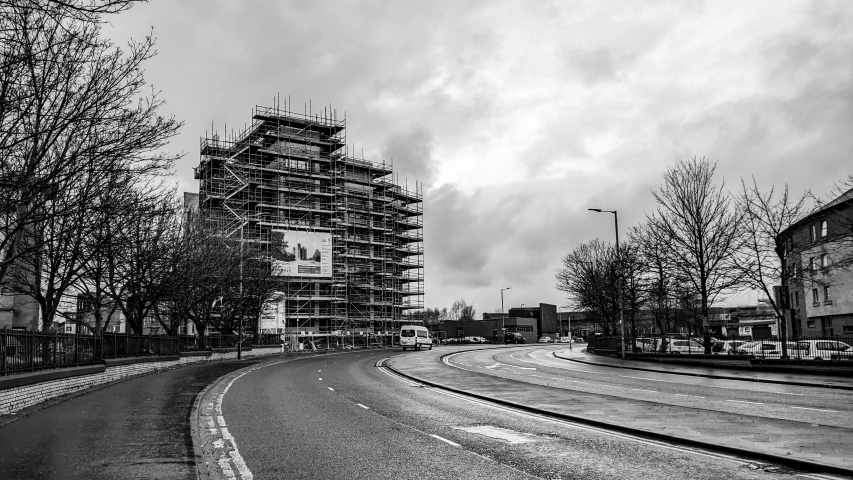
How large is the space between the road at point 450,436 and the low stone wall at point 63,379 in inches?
189

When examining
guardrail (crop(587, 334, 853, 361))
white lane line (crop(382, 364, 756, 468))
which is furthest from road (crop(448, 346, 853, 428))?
guardrail (crop(587, 334, 853, 361))

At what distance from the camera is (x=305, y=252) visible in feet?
276

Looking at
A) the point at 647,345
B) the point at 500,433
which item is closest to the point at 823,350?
the point at 647,345

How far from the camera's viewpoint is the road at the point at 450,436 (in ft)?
31.5

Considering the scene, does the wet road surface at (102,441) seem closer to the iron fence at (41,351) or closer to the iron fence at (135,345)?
the iron fence at (41,351)

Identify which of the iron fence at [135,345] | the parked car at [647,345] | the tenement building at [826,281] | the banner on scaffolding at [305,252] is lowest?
the parked car at [647,345]

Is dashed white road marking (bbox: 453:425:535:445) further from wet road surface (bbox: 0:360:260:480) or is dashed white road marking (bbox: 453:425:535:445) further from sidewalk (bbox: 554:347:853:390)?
sidewalk (bbox: 554:347:853:390)

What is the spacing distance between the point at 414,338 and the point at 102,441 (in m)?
59.0

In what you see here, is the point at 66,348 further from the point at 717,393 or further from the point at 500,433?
the point at 717,393

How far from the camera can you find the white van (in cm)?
6994

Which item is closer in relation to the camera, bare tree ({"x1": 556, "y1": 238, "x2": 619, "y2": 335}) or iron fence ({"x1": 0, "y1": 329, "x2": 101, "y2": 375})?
iron fence ({"x1": 0, "y1": 329, "x2": 101, "y2": 375})

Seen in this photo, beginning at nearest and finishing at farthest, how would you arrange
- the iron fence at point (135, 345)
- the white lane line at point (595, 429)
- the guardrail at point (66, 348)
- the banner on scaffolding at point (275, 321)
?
the white lane line at point (595, 429), the guardrail at point (66, 348), the iron fence at point (135, 345), the banner on scaffolding at point (275, 321)

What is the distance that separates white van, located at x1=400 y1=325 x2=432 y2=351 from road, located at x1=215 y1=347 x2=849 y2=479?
4542 centimetres

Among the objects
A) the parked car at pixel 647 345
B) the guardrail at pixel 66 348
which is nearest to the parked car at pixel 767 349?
the parked car at pixel 647 345
